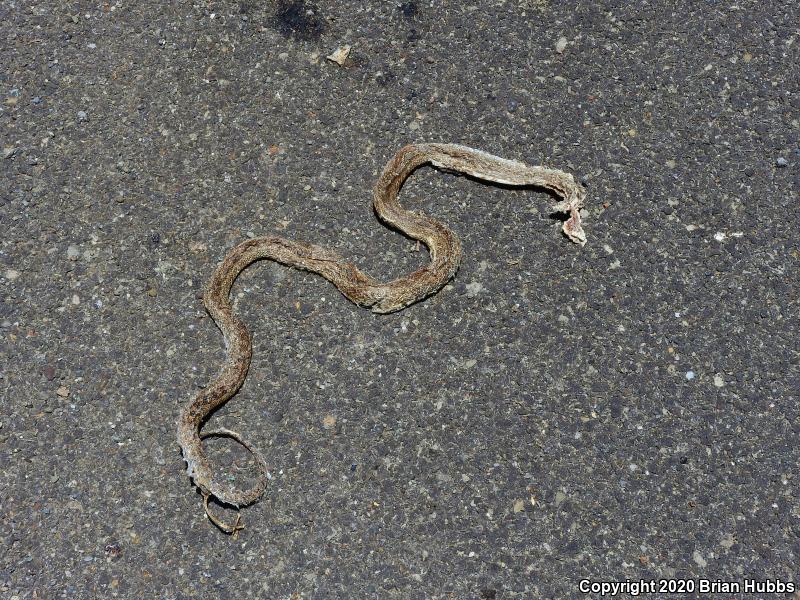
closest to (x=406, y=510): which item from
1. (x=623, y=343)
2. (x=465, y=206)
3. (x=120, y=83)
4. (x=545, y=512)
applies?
(x=545, y=512)

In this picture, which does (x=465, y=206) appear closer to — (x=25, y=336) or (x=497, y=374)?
(x=497, y=374)

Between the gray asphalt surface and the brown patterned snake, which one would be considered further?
the brown patterned snake

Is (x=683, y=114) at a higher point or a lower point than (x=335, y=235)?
higher

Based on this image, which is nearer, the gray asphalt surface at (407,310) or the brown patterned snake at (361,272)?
the gray asphalt surface at (407,310)
